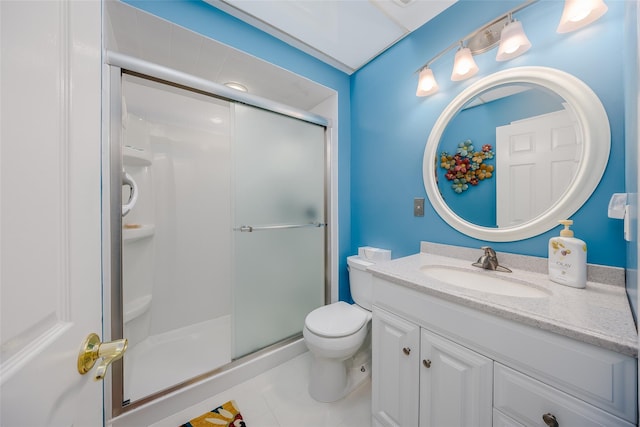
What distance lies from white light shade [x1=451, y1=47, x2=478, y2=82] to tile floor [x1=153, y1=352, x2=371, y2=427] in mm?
1988

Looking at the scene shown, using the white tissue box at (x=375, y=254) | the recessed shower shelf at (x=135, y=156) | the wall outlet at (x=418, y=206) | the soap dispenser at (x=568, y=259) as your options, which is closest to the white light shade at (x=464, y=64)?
the wall outlet at (x=418, y=206)

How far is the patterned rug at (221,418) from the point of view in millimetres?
1216

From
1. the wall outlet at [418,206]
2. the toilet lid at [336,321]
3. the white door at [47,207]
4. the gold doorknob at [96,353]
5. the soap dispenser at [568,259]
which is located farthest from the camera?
the wall outlet at [418,206]

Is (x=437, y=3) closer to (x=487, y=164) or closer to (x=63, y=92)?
(x=487, y=164)

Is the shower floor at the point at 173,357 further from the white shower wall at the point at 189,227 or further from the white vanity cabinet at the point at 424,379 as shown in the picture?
the white vanity cabinet at the point at 424,379

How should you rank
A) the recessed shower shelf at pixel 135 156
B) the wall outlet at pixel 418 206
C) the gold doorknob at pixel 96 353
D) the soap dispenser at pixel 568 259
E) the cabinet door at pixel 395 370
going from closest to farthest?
1. the gold doorknob at pixel 96 353
2. the soap dispenser at pixel 568 259
3. the cabinet door at pixel 395 370
4. the wall outlet at pixel 418 206
5. the recessed shower shelf at pixel 135 156

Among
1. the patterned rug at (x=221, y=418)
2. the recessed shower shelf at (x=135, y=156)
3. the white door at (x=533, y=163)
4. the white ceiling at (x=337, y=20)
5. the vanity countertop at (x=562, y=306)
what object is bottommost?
the patterned rug at (x=221, y=418)

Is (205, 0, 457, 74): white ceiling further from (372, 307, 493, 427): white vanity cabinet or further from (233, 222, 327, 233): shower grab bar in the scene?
(372, 307, 493, 427): white vanity cabinet

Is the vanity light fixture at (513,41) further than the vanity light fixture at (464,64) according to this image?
No

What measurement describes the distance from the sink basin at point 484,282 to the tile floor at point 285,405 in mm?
910

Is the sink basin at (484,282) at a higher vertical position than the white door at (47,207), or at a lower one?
lower

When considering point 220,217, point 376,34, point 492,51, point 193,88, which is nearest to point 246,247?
point 220,217

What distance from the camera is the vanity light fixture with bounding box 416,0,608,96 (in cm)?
90

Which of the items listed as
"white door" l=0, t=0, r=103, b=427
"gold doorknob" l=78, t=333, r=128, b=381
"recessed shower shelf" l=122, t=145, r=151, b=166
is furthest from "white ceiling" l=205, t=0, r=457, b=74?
"gold doorknob" l=78, t=333, r=128, b=381
